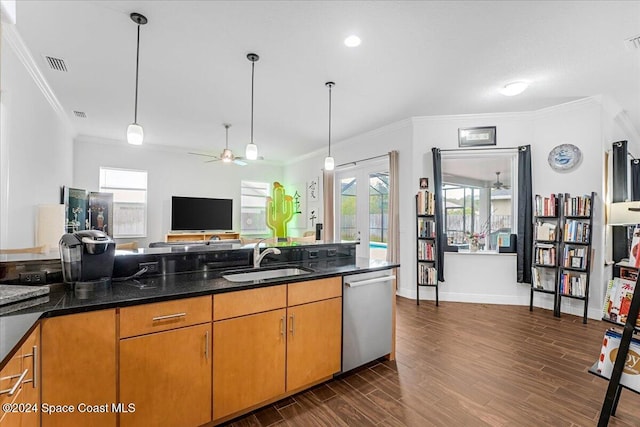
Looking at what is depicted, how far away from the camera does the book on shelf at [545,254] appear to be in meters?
3.83

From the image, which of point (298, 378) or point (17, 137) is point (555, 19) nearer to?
point (298, 378)

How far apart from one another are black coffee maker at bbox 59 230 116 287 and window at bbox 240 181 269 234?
19.7 feet

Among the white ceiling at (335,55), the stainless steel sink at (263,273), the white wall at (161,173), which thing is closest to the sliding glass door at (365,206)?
the white ceiling at (335,55)

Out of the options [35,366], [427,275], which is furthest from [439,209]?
[35,366]

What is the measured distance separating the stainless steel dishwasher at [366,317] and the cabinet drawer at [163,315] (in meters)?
1.09

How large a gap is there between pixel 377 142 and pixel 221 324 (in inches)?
173

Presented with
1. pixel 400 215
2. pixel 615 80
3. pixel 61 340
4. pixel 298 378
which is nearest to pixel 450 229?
pixel 400 215

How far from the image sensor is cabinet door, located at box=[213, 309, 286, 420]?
1.71 m

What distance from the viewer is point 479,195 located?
462 centimetres

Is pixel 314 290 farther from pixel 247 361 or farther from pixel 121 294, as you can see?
pixel 121 294

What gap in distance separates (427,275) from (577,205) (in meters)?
2.07

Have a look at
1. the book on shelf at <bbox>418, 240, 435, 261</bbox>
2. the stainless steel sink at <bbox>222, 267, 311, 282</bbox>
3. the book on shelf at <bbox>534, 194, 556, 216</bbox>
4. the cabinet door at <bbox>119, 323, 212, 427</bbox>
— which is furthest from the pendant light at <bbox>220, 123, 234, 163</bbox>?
the book on shelf at <bbox>534, 194, 556, 216</bbox>

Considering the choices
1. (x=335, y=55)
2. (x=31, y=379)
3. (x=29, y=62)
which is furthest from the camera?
(x=29, y=62)

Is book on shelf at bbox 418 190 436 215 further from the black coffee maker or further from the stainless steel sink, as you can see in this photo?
the black coffee maker
